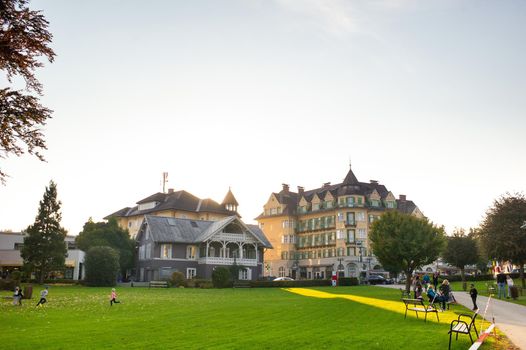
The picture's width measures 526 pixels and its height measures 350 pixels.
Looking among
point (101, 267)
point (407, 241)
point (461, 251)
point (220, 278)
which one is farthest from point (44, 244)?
point (461, 251)

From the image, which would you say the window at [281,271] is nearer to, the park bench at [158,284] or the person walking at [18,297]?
the park bench at [158,284]

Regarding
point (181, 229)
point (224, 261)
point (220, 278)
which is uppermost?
point (181, 229)

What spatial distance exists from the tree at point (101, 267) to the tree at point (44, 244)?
6635mm

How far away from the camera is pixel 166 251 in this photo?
6931cm

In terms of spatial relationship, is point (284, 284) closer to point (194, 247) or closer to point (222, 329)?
point (194, 247)

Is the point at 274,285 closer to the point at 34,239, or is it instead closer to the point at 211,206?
the point at 34,239

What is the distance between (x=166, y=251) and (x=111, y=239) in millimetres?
8416

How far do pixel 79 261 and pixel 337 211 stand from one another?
1783 inches

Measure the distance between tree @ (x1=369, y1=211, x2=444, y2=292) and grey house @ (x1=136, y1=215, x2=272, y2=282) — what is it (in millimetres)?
31664

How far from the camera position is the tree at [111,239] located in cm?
7075

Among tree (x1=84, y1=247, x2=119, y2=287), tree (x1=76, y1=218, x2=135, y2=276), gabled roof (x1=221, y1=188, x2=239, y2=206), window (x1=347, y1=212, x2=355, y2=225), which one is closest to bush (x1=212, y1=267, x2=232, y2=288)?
tree (x1=84, y1=247, x2=119, y2=287)

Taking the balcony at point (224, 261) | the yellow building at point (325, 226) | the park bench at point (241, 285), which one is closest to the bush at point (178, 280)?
the park bench at point (241, 285)

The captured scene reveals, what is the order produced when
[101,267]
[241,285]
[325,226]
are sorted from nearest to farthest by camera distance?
[101,267] → [241,285] → [325,226]

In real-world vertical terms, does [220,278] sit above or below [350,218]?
below
